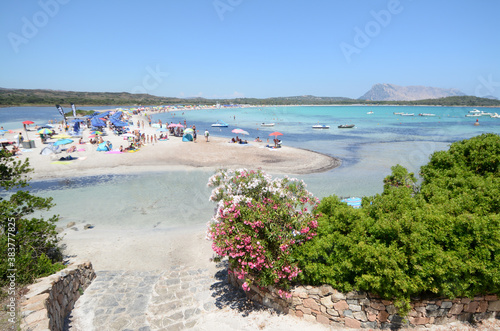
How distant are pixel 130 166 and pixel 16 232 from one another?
16768 millimetres

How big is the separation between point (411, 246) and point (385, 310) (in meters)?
1.57

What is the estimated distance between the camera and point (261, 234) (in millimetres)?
6227

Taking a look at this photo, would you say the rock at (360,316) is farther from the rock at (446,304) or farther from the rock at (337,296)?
the rock at (446,304)

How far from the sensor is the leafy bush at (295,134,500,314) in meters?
5.20

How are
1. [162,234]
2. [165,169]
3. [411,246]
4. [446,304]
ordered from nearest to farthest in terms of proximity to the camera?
[411,246], [446,304], [162,234], [165,169]

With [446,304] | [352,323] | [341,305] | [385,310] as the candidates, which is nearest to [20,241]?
[341,305]

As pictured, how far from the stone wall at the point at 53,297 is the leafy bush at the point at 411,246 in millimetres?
5280

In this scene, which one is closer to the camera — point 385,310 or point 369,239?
point 385,310

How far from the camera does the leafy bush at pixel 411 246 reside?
205 inches

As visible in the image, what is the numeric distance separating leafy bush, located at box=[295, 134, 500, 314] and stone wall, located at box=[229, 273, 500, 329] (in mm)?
243

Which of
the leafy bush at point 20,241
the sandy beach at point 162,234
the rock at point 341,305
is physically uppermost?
the leafy bush at point 20,241

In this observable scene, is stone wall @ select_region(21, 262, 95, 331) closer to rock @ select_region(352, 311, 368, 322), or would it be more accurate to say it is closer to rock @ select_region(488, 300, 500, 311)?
rock @ select_region(352, 311, 368, 322)

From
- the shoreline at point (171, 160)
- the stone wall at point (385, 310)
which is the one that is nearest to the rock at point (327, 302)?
the stone wall at point (385, 310)

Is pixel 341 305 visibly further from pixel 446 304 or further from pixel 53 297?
pixel 53 297
